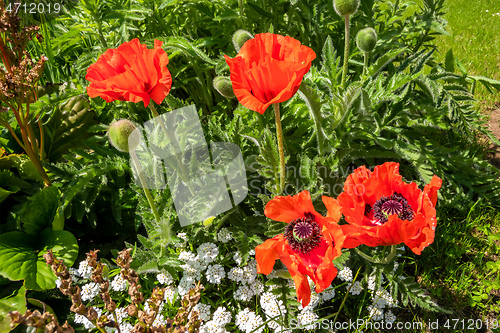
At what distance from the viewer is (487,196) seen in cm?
223

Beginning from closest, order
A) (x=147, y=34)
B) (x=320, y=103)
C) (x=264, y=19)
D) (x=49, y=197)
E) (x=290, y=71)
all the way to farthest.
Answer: (x=290, y=71) → (x=320, y=103) → (x=49, y=197) → (x=264, y=19) → (x=147, y=34)

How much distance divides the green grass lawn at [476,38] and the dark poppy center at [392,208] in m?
2.38

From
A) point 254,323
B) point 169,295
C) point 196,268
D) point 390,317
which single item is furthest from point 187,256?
point 390,317

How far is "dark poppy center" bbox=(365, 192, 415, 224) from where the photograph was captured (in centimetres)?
126

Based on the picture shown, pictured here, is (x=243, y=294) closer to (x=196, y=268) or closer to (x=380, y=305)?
(x=196, y=268)

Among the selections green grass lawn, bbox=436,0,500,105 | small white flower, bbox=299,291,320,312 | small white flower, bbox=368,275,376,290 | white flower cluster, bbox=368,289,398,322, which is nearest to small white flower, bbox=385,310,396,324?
white flower cluster, bbox=368,289,398,322

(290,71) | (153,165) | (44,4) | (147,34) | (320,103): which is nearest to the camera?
(290,71)

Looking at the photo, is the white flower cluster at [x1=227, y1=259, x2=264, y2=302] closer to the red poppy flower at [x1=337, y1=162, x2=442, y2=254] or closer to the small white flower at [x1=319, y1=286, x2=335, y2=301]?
the small white flower at [x1=319, y1=286, x2=335, y2=301]

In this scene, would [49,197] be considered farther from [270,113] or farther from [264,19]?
[264,19]

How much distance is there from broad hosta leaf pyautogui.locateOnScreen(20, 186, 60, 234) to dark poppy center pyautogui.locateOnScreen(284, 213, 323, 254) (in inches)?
50.8

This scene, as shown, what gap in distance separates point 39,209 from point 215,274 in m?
0.98

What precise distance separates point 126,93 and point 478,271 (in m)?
1.97

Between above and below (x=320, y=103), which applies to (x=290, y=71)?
above

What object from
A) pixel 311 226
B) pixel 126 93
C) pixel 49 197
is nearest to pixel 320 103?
pixel 311 226
